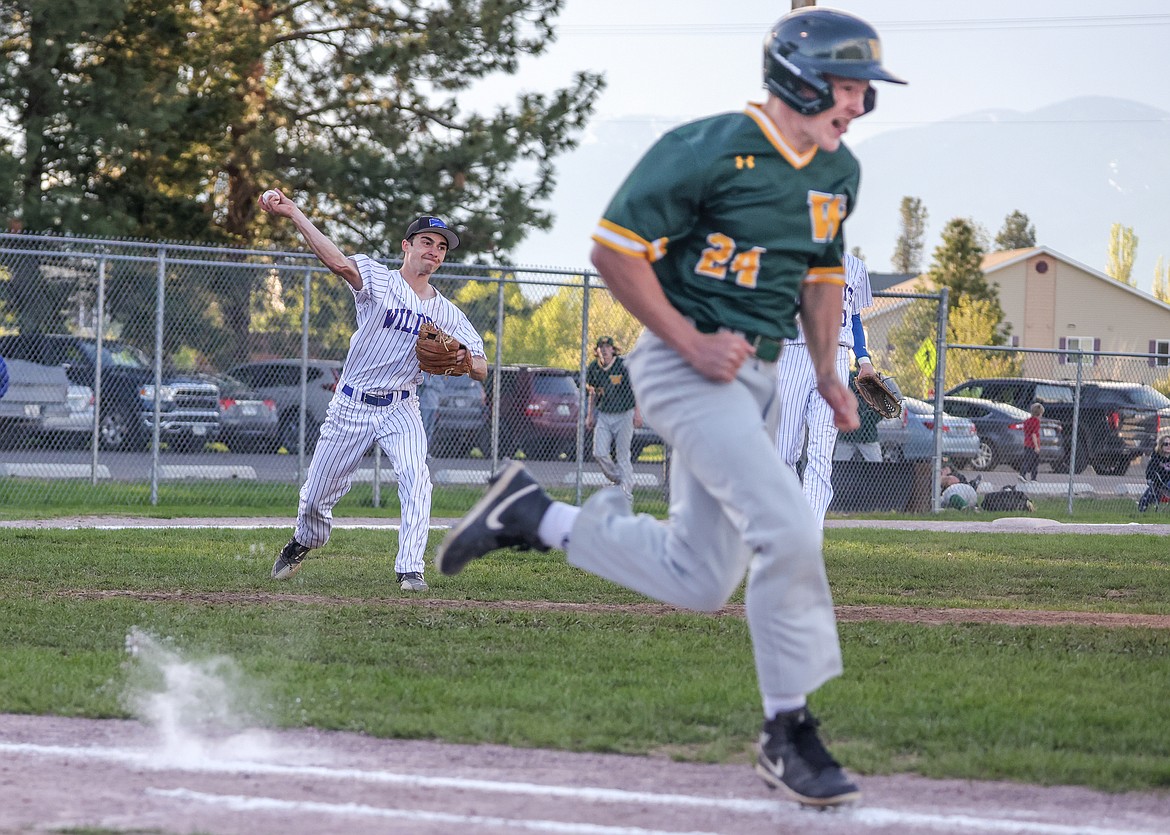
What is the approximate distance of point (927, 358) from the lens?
740 inches

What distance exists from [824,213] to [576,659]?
2.73 m

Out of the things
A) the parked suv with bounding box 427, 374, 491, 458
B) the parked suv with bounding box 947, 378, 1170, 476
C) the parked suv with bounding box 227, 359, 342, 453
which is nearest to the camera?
the parked suv with bounding box 227, 359, 342, 453

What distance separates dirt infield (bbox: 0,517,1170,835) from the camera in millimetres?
3814

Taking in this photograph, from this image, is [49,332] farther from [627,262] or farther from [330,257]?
[627,262]

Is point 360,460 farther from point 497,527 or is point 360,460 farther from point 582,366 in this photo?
point 582,366

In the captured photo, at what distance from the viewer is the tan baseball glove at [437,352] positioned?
8445 millimetres

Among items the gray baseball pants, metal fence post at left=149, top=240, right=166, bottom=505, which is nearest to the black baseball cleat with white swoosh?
the gray baseball pants

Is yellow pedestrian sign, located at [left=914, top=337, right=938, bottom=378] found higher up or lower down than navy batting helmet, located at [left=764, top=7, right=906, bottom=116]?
lower down

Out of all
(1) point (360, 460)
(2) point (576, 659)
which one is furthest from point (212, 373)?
(2) point (576, 659)

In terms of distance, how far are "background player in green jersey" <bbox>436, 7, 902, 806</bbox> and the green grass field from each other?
23.6 inches

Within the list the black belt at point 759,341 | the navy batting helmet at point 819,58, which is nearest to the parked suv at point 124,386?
the black belt at point 759,341

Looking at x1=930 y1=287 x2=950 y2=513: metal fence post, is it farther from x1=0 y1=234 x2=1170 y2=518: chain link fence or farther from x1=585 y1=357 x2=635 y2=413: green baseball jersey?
x1=585 y1=357 x2=635 y2=413: green baseball jersey

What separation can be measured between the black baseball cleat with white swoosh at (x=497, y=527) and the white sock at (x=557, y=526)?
0.06 feet

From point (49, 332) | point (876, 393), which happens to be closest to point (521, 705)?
point (876, 393)
